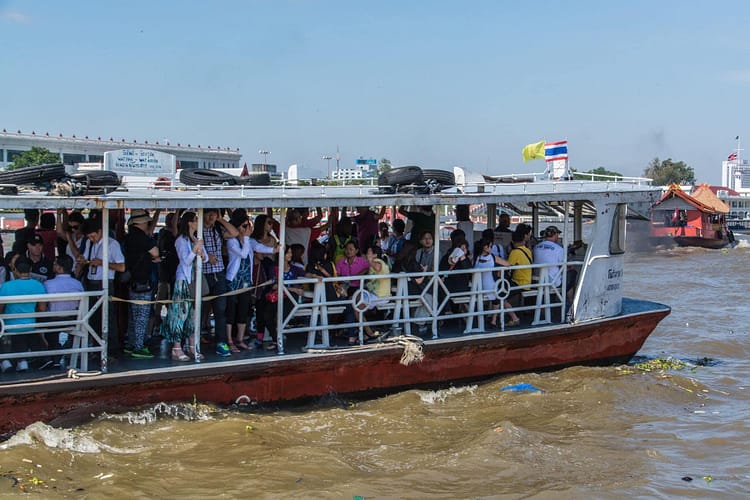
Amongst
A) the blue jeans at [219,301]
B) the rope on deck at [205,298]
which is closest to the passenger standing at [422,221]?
the rope on deck at [205,298]

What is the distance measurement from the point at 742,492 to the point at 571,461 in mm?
1623

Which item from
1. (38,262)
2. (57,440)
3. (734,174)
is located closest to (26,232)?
(38,262)

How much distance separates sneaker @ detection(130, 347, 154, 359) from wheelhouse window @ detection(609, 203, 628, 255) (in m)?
6.27

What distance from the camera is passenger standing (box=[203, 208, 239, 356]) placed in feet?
28.5

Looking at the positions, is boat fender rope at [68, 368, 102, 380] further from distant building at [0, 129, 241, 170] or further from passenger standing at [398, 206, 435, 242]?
distant building at [0, 129, 241, 170]

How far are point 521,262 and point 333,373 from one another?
120 inches

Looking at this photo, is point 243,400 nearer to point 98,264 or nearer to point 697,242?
point 98,264

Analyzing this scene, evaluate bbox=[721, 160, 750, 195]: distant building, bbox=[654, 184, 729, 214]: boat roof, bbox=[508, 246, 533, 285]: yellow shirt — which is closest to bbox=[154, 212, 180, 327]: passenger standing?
bbox=[508, 246, 533, 285]: yellow shirt

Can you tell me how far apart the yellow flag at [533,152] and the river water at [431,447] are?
3.88 meters

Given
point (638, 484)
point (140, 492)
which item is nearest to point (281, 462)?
point (140, 492)

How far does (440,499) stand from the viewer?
716 centimetres

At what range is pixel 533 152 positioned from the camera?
43.1ft

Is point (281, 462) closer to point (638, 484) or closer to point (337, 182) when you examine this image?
point (638, 484)

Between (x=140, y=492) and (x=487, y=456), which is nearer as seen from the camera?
(x=140, y=492)
